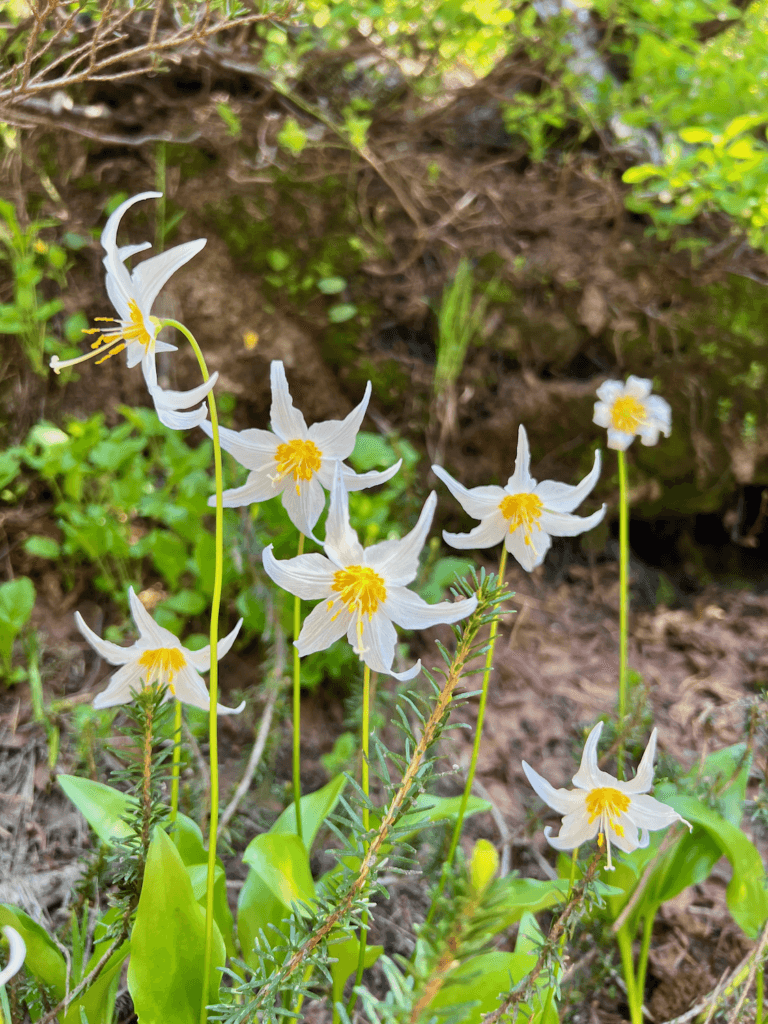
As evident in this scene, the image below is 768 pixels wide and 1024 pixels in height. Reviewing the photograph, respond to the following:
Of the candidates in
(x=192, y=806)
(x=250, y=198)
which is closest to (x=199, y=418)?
(x=192, y=806)

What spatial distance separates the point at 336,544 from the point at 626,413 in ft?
4.12

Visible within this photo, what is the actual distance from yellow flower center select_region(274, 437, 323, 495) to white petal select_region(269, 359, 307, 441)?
1cm

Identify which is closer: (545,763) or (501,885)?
(501,885)

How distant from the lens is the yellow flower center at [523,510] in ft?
3.91

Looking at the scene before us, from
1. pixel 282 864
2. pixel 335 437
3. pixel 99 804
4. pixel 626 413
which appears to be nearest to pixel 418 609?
pixel 335 437

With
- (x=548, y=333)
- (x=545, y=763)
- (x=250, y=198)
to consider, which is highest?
(x=250, y=198)

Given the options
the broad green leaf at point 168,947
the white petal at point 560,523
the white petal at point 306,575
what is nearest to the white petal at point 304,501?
the white petal at point 306,575

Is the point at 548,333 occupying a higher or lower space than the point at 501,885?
lower

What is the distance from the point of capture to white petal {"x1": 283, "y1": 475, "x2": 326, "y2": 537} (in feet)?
3.75

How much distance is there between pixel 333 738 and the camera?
86.8 inches

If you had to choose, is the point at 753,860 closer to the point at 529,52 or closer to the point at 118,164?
the point at 118,164

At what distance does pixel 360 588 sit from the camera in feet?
3.19

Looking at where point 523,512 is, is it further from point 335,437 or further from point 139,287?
point 139,287

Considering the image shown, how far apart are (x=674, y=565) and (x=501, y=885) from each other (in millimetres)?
3065
